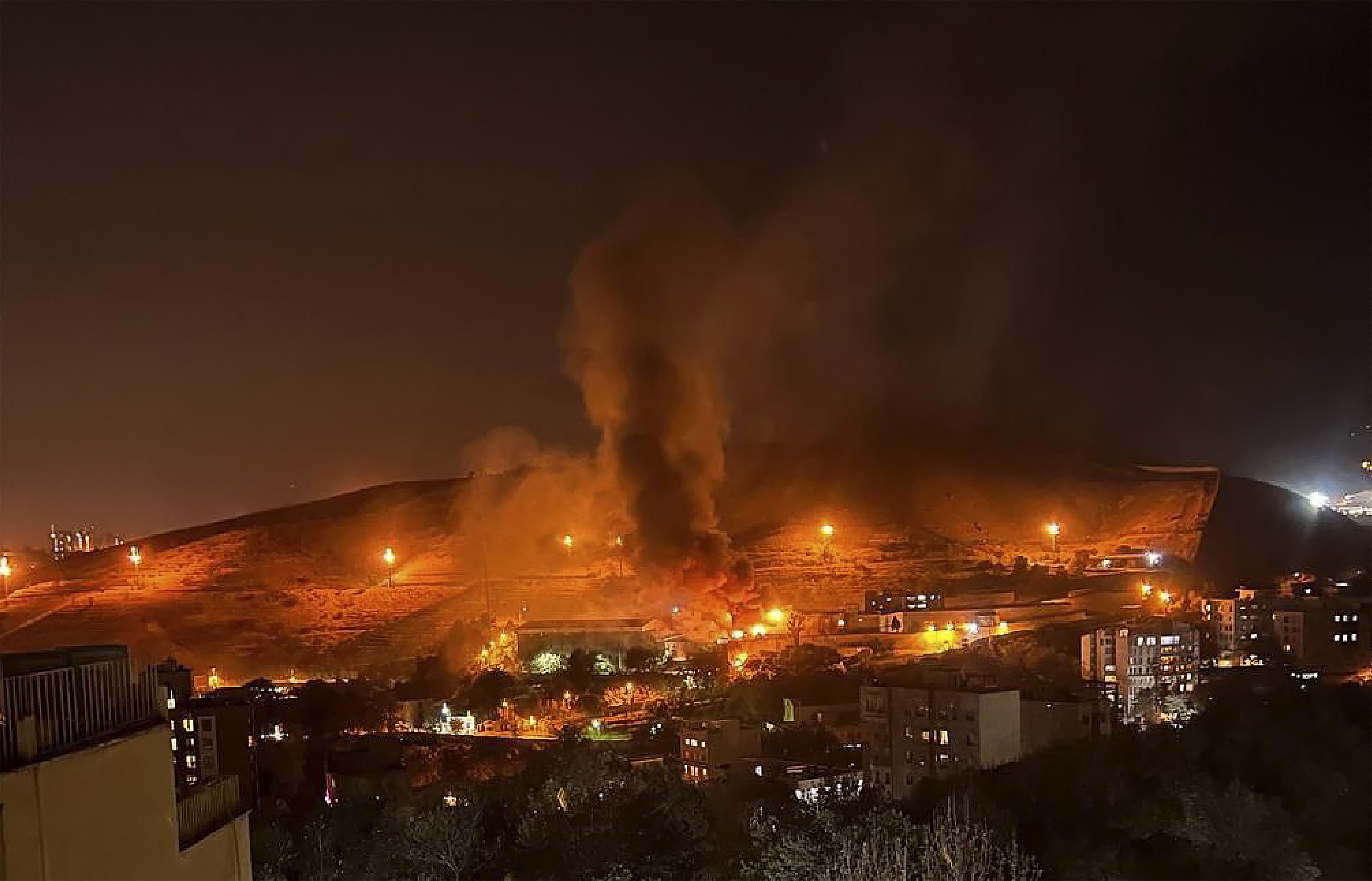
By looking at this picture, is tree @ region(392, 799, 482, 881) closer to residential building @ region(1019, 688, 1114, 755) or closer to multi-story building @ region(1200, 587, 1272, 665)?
residential building @ region(1019, 688, 1114, 755)

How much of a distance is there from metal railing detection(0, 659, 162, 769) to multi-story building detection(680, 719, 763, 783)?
1195 cm

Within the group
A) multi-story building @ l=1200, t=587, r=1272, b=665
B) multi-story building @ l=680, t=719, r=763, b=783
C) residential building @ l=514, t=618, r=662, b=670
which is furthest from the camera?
residential building @ l=514, t=618, r=662, b=670

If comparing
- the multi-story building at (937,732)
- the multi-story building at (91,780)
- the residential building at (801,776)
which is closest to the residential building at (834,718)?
the multi-story building at (937,732)

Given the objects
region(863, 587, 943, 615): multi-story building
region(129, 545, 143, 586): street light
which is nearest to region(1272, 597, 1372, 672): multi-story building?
region(863, 587, 943, 615): multi-story building

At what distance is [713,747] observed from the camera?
15.1 m

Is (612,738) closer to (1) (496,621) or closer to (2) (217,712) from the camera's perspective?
(2) (217,712)

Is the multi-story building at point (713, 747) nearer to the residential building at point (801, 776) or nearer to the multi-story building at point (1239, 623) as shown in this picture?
the residential building at point (801, 776)

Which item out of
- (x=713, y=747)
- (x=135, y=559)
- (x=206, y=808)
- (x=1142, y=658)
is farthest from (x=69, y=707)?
(x=135, y=559)

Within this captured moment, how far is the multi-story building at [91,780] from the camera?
8.19 feet

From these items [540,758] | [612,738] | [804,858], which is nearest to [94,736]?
[804,858]

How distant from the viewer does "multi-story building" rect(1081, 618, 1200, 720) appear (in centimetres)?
2003

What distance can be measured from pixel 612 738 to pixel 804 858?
420 inches

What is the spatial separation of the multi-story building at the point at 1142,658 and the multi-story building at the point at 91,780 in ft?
61.3

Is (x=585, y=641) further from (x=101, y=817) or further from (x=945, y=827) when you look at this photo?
(x=101, y=817)
